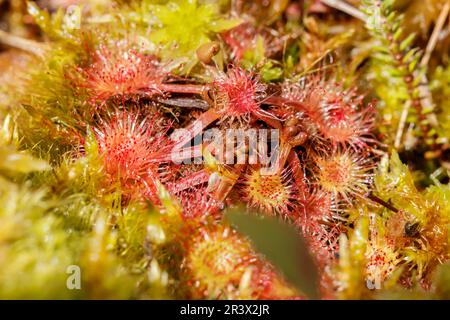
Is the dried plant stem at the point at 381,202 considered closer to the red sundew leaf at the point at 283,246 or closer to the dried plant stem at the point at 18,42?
the red sundew leaf at the point at 283,246

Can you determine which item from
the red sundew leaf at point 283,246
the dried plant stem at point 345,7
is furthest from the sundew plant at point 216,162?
the dried plant stem at point 345,7

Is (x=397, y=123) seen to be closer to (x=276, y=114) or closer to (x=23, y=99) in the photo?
(x=276, y=114)

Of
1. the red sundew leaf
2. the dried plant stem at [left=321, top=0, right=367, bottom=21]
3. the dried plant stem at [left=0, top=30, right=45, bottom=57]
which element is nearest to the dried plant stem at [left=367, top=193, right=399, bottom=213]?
the red sundew leaf

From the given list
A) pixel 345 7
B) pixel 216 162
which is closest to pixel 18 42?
pixel 216 162

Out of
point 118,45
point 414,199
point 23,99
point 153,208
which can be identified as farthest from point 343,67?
point 23,99

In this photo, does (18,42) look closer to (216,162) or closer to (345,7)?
(216,162)

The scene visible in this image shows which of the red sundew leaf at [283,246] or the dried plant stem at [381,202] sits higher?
the dried plant stem at [381,202]

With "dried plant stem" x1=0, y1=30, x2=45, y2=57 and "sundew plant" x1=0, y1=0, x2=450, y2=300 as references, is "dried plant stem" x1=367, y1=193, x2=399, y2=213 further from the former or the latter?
"dried plant stem" x1=0, y1=30, x2=45, y2=57
